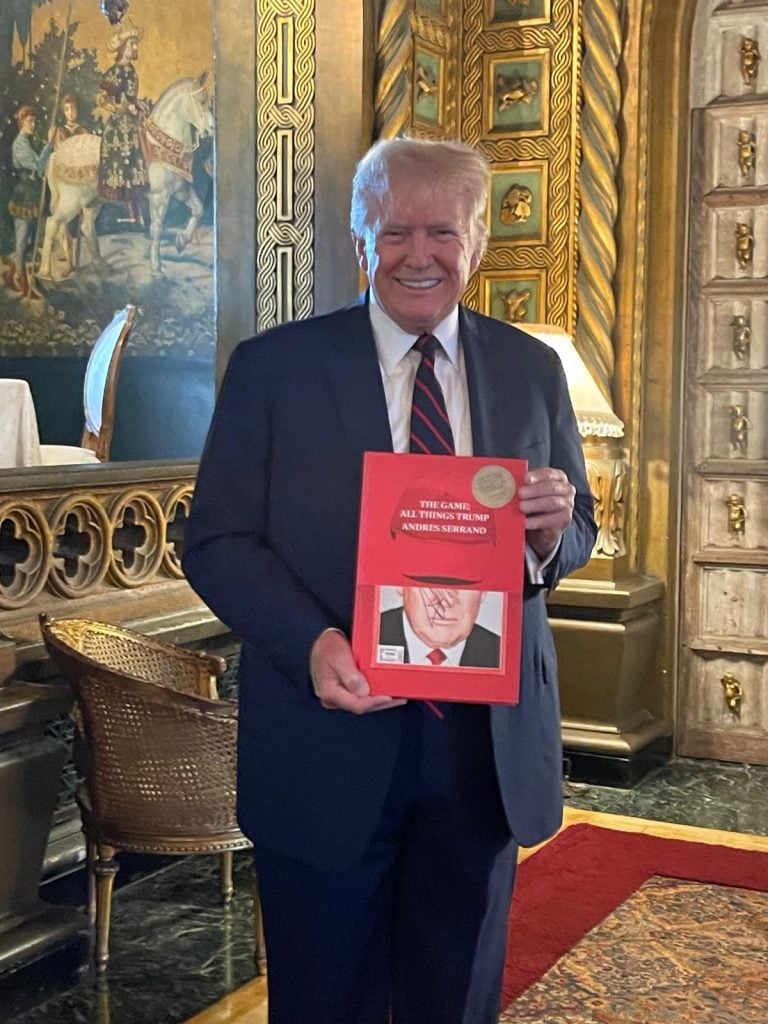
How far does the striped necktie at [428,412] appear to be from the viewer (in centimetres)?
179

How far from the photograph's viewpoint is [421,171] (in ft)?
5.81

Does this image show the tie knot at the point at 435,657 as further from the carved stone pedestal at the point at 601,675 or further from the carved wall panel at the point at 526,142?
the carved wall panel at the point at 526,142

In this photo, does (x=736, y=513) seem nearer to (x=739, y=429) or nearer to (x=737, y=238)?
(x=739, y=429)

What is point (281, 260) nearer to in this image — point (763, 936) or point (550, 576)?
point (763, 936)

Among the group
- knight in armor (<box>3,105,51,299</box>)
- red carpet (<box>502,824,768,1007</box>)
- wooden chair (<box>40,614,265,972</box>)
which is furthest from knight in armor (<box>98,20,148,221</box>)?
wooden chair (<box>40,614,265,972</box>)

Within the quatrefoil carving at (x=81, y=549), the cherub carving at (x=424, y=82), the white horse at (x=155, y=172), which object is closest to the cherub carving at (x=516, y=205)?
the cherub carving at (x=424, y=82)

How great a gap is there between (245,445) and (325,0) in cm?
318

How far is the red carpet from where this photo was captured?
11.2 feet

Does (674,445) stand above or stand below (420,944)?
above

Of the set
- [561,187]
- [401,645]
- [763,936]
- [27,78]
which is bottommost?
[763,936]

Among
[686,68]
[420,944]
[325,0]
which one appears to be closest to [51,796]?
[420,944]

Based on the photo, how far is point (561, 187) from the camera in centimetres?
515

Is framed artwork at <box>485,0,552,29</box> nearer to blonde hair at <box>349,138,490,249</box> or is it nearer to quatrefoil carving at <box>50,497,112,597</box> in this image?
quatrefoil carving at <box>50,497,112,597</box>

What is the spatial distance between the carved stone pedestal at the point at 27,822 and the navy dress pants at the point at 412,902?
1.42m
